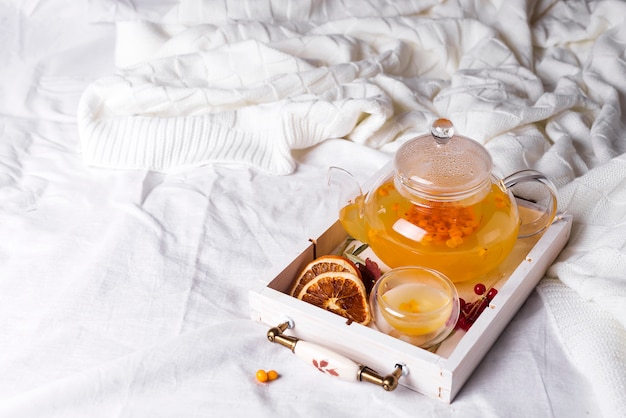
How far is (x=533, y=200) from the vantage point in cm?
123

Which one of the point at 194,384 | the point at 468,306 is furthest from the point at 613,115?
the point at 194,384

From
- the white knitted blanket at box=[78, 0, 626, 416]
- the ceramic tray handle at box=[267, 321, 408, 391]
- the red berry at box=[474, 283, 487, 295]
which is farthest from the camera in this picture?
the white knitted blanket at box=[78, 0, 626, 416]

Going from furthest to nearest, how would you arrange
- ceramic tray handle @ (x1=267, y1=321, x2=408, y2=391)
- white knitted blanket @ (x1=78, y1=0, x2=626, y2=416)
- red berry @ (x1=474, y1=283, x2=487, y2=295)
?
1. white knitted blanket @ (x1=78, y1=0, x2=626, y2=416)
2. red berry @ (x1=474, y1=283, x2=487, y2=295)
3. ceramic tray handle @ (x1=267, y1=321, x2=408, y2=391)

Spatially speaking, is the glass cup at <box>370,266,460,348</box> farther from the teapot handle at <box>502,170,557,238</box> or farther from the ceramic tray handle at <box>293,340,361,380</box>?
the teapot handle at <box>502,170,557,238</box>

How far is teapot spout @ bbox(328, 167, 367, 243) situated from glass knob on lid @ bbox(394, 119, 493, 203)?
0.26 feet

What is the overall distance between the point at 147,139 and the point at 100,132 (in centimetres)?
9

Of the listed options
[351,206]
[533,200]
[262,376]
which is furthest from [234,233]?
[533,200]

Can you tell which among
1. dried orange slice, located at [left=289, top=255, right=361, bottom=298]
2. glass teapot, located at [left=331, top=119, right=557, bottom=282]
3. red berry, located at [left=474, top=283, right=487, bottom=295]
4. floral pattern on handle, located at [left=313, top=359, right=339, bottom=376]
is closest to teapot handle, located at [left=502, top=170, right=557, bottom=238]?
glass teapot, located at [left=331, top=119, right=557, bottom=282]

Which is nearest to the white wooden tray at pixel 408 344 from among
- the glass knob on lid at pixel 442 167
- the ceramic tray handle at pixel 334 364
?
the ceramic tray handle at pixel 334 364

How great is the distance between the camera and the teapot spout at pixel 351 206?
112 cm

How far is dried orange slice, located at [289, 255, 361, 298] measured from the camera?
106 cm

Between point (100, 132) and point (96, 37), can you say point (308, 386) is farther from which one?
point (96, 37)

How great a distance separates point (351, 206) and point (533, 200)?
0.95ft

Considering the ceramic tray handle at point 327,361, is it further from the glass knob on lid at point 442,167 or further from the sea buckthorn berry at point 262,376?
the glass knob on lid at point 442,167
